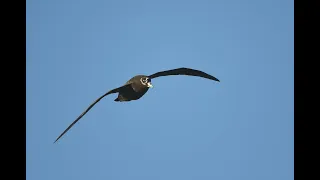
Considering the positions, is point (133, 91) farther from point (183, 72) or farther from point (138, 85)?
point (183, 72)

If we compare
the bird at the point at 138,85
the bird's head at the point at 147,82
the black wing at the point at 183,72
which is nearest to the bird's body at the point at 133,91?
the bird at the point at 138,85

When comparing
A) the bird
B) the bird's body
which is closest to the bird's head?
the bird

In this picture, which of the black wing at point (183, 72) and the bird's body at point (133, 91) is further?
the black wing at point (183, 72)

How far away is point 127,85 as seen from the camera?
14969 millimetres

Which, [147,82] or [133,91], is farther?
[133,91]

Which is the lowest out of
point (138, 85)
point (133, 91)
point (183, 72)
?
point (133, 91)

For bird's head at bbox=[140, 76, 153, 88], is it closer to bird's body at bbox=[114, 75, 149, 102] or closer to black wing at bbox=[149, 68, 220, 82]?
bird's body at bbox=[114, 75, 149, 102]

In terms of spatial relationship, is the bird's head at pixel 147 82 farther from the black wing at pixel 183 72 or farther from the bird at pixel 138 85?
the black wing at pixel 183 72

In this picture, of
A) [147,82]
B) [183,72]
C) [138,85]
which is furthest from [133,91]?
[183,72]

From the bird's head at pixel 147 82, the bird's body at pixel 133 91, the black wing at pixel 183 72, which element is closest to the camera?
the bird's head at pixel 147 82
